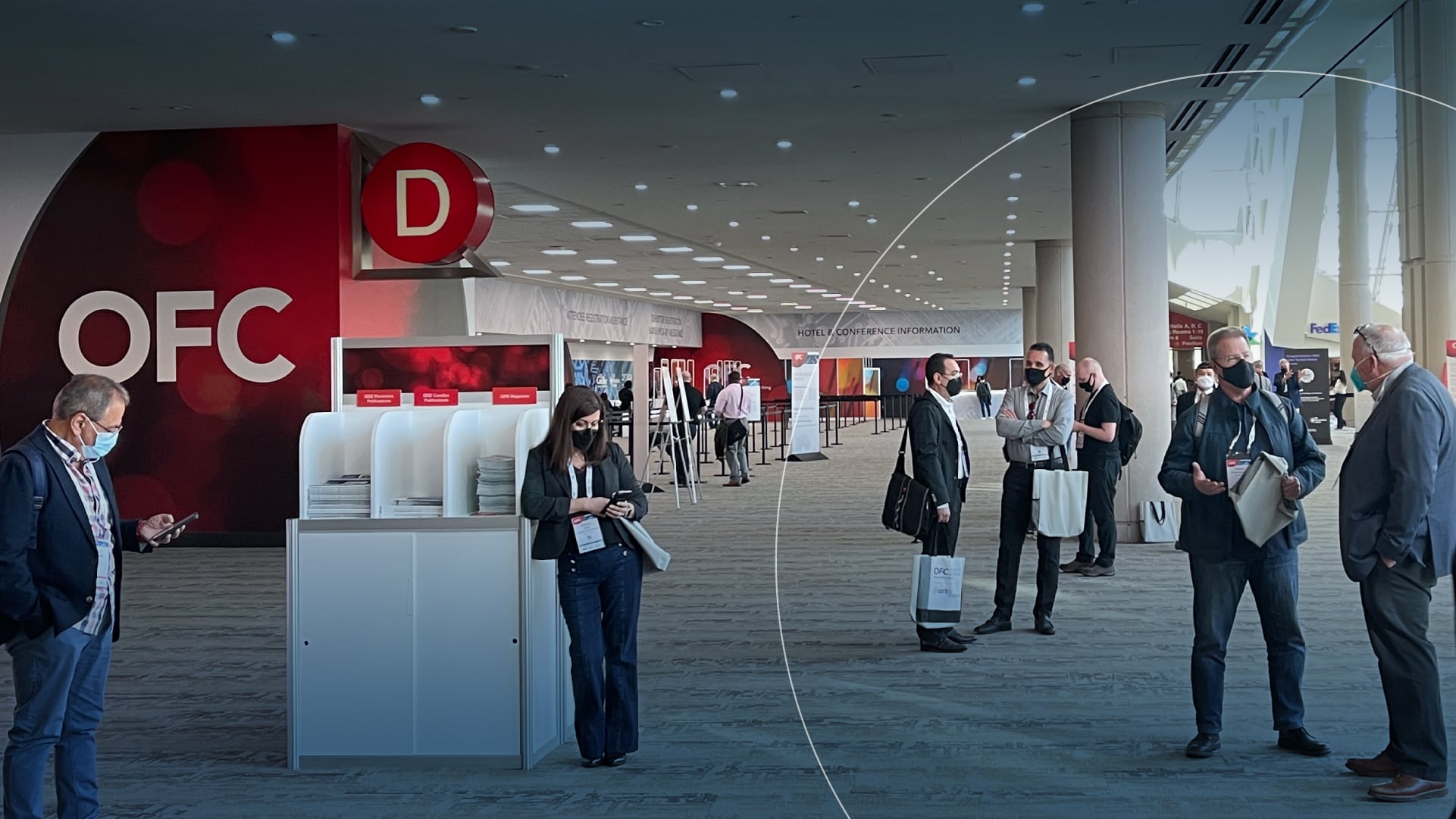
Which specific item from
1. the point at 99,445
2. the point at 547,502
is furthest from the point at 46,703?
the point at 547,502

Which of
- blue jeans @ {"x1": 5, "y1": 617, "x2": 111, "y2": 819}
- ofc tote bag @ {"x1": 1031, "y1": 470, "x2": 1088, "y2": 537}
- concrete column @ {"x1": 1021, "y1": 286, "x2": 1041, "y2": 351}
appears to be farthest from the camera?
concrete column @ {"x1": 1021, "y1": 286, "x2": 1041, "y2": 351}

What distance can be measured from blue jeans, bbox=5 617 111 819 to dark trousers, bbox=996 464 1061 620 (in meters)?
4.47

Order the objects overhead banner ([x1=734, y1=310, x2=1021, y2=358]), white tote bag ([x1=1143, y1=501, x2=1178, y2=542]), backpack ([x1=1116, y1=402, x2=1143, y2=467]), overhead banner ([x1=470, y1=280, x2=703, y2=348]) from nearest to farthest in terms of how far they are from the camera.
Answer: backpack ([x1=1116, y1=402, x2=1143, y2=467]) → white tote bag ([x1=1143, y1=501, x2=1178, y2=542]) → overhead banner ([x1=470, y1=280, x2=703, y2=348]) → overhead banner ([x1=734, y1=310, x2=1021, y2=358])

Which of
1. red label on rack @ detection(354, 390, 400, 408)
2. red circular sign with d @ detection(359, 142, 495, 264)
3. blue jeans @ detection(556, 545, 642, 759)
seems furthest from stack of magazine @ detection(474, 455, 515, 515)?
red circular sign with d @ detection(359, 142, 495, 264)

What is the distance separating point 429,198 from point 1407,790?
28.9 ft

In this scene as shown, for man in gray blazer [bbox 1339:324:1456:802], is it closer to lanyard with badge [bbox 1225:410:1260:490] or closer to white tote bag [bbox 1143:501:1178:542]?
lanyard with badge [bbox 1225:410:1260:490]

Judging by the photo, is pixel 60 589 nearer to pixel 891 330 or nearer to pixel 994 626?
pixel 994 626

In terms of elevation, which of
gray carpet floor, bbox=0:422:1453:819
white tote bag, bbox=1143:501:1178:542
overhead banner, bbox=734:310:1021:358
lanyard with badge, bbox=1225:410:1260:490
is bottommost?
gray carpet floor, bbox=0:422:1453:819

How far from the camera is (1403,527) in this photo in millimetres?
3893

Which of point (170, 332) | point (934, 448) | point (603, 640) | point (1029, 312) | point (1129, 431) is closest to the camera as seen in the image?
point (603, 640)

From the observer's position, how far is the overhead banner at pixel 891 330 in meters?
42.7

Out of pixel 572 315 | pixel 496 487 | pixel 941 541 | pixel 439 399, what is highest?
pixel 572 315

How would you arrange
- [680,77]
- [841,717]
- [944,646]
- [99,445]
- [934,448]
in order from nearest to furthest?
[99,445], [841,717], [934,448], [944,646], [680,77]

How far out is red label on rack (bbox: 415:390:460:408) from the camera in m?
5.16
